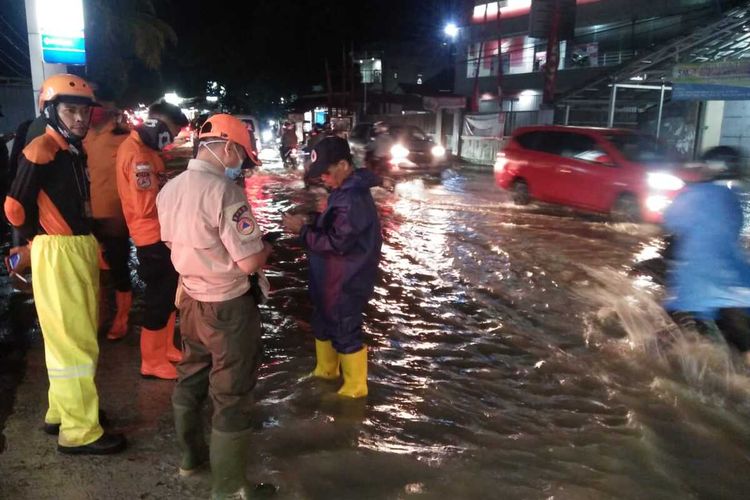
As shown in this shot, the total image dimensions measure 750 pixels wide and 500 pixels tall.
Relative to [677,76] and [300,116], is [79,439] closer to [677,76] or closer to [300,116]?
[677,76]

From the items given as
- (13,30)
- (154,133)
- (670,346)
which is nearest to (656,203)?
(670,346)

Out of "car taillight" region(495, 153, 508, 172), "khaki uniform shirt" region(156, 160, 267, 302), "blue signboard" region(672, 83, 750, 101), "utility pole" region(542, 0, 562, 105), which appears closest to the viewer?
"khaki uniform shirt" region(156, 160, 267, 302)

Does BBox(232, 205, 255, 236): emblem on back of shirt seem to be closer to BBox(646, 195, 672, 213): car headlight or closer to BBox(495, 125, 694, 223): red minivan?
BBox(495, 125, 694, 223): red minivan

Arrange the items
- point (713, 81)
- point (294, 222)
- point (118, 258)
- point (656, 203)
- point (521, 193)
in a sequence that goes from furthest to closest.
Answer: point (713, 81) → point (521, 193) → point (656, 203) → point (118, 258) → point (294, 222)

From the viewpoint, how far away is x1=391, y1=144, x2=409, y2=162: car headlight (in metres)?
17.9

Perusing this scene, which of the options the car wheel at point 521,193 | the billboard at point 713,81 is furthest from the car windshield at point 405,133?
the billboard at point 713,81

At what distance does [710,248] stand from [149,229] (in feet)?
13.0

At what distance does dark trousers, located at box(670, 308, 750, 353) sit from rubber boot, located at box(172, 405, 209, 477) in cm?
359

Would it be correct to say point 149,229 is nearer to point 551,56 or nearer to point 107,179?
point 107,179

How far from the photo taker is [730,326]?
4.41 m

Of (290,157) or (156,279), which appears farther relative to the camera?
(290,157)

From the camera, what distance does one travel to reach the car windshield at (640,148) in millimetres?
10586

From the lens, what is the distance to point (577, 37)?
27.9m

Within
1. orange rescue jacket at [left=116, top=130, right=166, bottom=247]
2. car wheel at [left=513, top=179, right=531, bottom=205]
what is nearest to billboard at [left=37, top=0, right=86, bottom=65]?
orange rescue jacket at [left=116, top=130, right=166, bottom=247]
